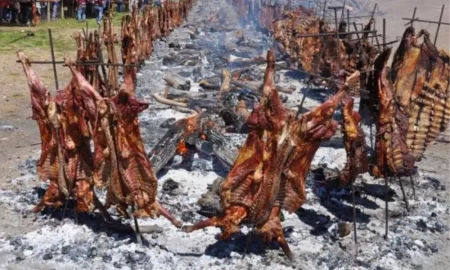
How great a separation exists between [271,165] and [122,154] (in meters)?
1.72

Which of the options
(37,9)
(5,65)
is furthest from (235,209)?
(37,9)

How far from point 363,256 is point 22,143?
6.95 m

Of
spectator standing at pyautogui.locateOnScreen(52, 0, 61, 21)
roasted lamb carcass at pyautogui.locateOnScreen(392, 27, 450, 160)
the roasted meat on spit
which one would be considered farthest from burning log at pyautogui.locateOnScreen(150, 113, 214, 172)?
spectator standing at pyautogui.locateOnScreen(52, 0, 61, 21)

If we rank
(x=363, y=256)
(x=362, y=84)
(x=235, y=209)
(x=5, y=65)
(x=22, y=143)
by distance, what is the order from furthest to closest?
1. (x=5, y=65)
2. (x=22, y=143)
3. (x=362, y=84)
4. (x=363, y=256)
5. (x=235, y=209)

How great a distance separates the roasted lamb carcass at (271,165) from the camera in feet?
19.8

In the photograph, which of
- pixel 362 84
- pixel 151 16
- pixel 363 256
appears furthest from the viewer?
pixel 151 16

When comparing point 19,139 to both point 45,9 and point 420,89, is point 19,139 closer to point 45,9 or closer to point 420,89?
point 420,89

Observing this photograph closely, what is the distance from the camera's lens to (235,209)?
6.34m

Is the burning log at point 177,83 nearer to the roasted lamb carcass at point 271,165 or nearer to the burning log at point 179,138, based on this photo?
the burning log at point 179,138

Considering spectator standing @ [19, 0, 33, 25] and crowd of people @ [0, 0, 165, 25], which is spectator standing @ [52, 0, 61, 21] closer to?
crowd of people @ [0, 0, 165, 25]

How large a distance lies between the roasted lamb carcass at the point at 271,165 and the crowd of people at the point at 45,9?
19342mm

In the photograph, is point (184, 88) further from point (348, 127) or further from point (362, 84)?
point (348, 127)

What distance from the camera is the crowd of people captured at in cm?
2828

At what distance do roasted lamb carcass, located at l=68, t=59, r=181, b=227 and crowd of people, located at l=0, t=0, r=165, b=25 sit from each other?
1886 centimetres
